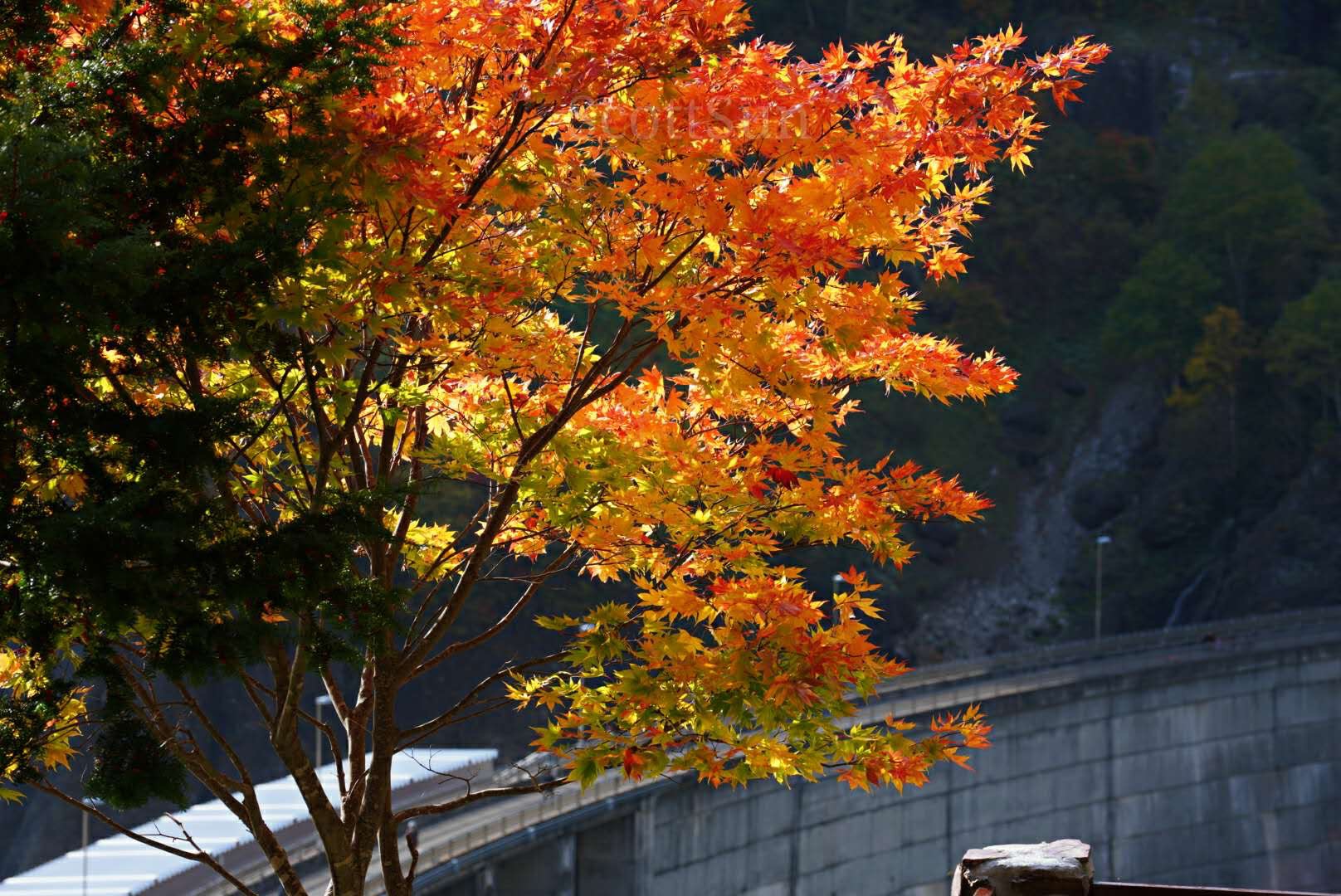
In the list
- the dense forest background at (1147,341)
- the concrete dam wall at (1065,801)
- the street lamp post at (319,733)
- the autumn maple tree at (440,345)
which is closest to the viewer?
the autumn maple tree at (440,345)

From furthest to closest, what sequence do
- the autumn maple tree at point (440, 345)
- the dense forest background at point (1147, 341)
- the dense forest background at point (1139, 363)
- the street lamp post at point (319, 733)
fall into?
the dense forest background at point (1147, 341) < the dense forest background at point (1139, 363) < the street lamp post at point (319, 733) < the autumn maple tree at point (440, 345)

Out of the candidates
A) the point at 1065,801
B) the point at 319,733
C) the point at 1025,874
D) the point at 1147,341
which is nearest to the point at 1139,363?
the point at 1147,341

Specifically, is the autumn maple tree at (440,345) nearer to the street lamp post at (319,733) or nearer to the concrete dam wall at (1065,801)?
the street lamp post at (319,733)

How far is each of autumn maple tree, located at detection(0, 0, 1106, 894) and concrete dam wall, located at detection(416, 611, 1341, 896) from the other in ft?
72.1

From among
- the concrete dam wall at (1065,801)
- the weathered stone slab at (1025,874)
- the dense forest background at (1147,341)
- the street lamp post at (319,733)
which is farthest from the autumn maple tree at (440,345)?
the dense forest background at (1147,341)

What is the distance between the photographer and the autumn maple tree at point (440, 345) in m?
7.38

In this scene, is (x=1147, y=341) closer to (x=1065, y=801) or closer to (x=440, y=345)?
(x=1065, y=801)

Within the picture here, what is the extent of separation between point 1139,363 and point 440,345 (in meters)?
69.2

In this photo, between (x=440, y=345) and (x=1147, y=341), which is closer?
(x=440, y=345)

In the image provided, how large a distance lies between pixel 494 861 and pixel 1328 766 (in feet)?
95.5

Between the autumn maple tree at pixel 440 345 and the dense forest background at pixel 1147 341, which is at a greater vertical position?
the dense forest background at pixel 1147 341

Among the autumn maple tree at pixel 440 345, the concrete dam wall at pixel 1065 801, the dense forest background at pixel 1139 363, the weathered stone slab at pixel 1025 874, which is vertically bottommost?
the weathered stone slab at pixel 1025 874

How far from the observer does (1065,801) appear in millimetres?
43500

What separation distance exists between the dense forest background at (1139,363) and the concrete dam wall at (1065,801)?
1497 cm
